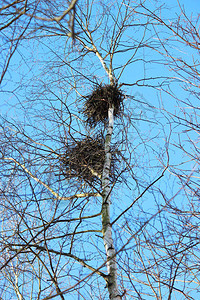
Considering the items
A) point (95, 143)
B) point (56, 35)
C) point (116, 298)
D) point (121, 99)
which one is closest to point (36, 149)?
point (95, 143)

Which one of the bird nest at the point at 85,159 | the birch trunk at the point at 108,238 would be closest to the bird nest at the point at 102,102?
the bird nest at the point at 85,159

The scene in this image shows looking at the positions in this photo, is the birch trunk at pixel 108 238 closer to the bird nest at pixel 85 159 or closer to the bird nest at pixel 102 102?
the bird nest at pixel 85 159

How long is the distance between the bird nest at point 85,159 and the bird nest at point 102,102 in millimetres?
499

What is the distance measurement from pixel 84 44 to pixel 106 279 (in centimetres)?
378

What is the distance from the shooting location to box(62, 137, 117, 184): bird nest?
4.03 meters

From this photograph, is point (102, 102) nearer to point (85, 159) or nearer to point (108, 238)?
point (85, 159)

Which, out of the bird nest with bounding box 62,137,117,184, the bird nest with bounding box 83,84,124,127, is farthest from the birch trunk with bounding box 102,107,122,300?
the bird nest with bounding box 83,84,124,127

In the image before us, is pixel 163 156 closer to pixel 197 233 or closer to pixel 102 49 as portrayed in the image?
Answer: pixel 197 233

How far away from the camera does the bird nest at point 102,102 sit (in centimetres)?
462

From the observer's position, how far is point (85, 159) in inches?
165

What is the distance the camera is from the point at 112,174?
4.10 m

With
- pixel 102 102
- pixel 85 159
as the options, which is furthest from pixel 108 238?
pixel 102 102

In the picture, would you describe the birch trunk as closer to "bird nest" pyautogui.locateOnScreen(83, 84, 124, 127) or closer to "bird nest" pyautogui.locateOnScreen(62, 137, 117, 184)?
"bird nest" pyautogui.locateOnScreen(62, 137, 117, 184)

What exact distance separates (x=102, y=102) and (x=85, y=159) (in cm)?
96
